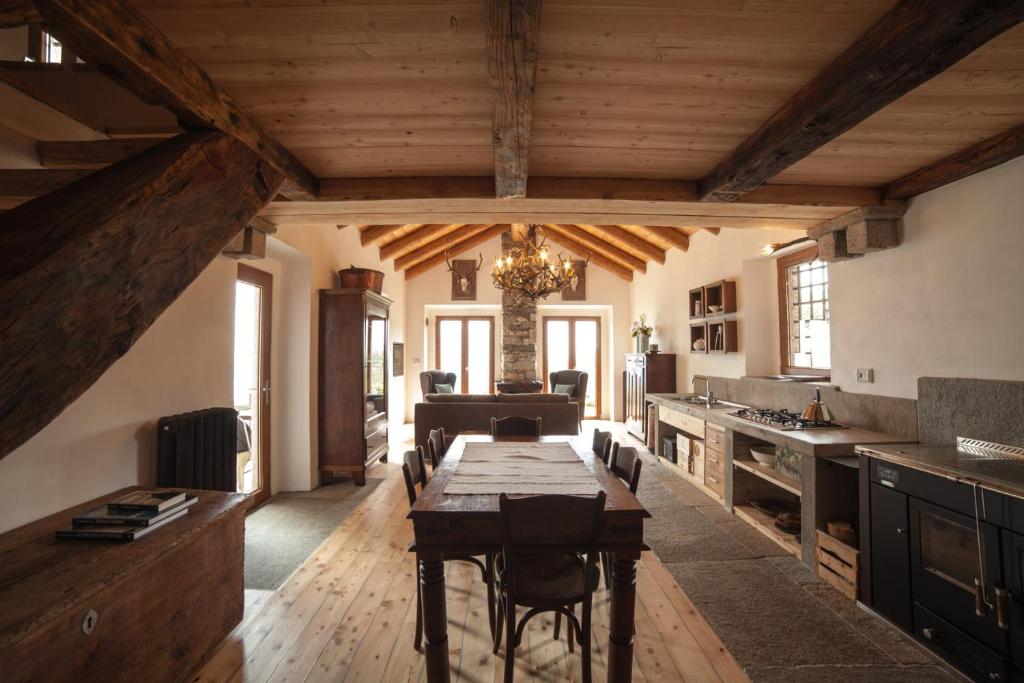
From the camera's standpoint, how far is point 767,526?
314 centimetres

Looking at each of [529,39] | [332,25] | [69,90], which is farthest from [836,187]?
[69,90]

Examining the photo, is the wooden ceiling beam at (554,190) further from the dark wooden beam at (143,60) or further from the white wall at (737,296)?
the white wall at (737,296)

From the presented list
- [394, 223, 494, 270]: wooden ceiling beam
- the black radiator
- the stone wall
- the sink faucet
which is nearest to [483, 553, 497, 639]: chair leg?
the black radiator

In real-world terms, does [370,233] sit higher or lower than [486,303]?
higher

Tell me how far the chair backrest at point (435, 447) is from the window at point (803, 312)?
130 inches

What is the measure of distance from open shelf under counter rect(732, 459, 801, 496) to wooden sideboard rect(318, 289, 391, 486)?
3.32 meters

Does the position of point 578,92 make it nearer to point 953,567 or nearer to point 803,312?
point 953,567

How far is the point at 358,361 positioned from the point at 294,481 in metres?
1.24

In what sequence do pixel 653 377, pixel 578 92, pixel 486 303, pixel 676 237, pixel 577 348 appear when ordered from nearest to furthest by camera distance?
1. pixel 578 92
2. pixel 676 237
3. pixel 653 377
4. pixel 486 303
5. pixel 577 348

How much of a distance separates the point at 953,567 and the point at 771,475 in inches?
52.4

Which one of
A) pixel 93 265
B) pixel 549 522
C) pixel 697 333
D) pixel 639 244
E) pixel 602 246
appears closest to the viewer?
pixel 93 265

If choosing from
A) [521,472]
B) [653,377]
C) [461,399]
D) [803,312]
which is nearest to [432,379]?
[461,399]

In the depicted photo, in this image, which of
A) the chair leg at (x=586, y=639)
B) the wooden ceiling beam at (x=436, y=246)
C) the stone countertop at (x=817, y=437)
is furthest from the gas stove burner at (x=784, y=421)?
the wooden ceiling beam at (x=436, y=246)

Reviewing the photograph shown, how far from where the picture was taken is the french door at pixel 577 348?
8.87 m
